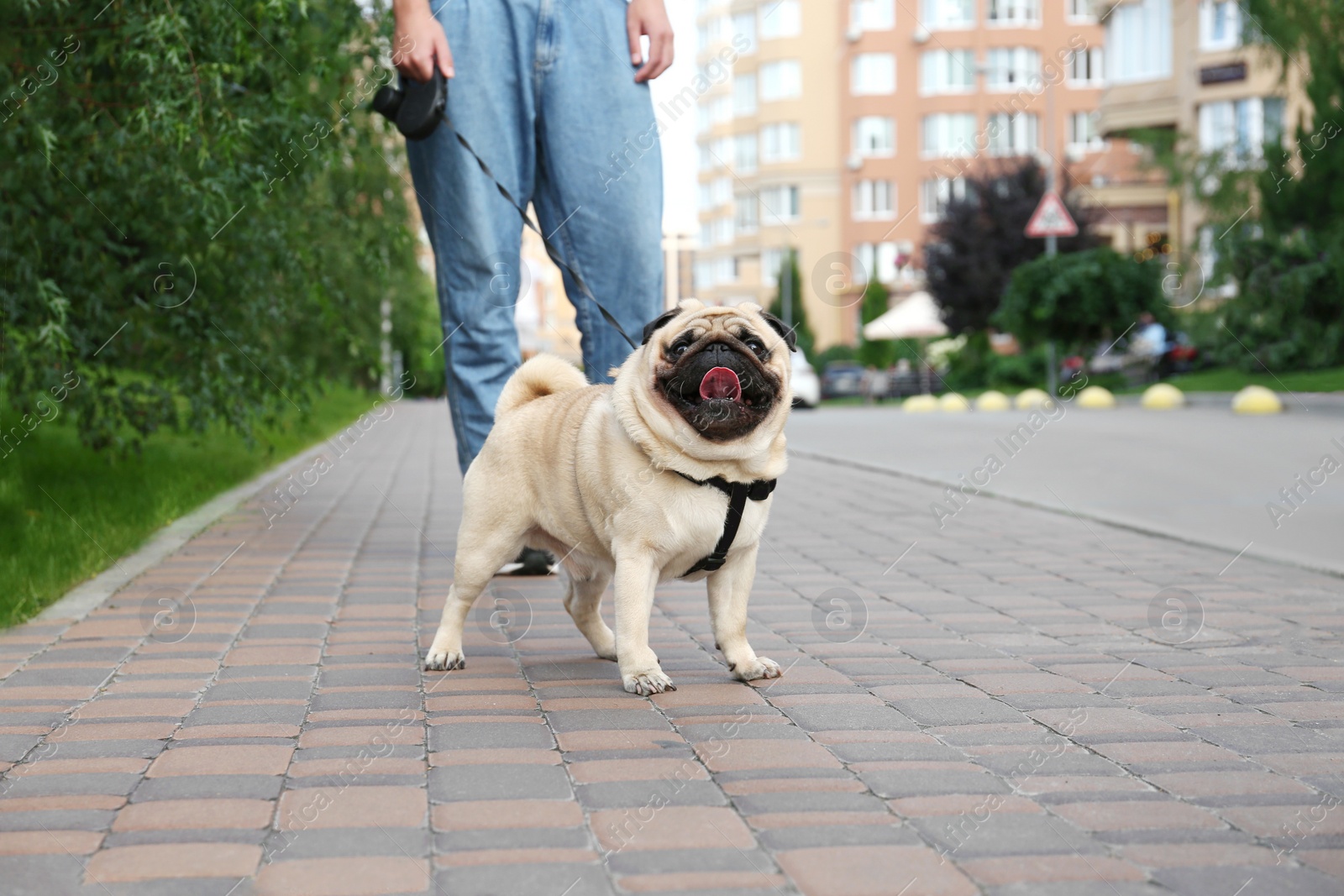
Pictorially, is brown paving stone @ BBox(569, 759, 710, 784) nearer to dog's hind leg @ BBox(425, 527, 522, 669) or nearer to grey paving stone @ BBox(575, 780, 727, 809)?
grey paving stone @ BBox(575, 780, 727, 809)

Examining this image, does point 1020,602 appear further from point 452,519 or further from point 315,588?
point 452,519

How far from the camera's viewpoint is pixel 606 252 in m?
5.58

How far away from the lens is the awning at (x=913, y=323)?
44.5 meters

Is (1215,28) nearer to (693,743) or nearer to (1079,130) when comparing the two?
(1079,130)

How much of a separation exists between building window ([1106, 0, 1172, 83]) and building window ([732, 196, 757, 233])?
37509mm

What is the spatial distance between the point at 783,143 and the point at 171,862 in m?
73.5

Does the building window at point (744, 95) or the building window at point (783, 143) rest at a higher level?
the building window at point (744, 95)

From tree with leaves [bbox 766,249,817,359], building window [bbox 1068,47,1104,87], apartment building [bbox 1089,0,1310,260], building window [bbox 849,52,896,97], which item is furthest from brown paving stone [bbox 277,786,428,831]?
building window [bbox 1068,47,1104,87]

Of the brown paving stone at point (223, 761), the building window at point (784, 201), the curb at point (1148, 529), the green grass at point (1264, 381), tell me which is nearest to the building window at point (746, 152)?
the building window at point (784, 201)

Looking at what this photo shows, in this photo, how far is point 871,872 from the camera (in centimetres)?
255

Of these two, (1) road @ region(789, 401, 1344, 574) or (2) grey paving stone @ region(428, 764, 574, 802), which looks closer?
(2) grey paving stone @ region(428, 764, 574, 802)

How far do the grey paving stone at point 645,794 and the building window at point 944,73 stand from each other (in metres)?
65.9

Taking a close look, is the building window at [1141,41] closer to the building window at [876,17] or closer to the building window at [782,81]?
the building window at [876,17]

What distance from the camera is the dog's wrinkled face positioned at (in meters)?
3.81
